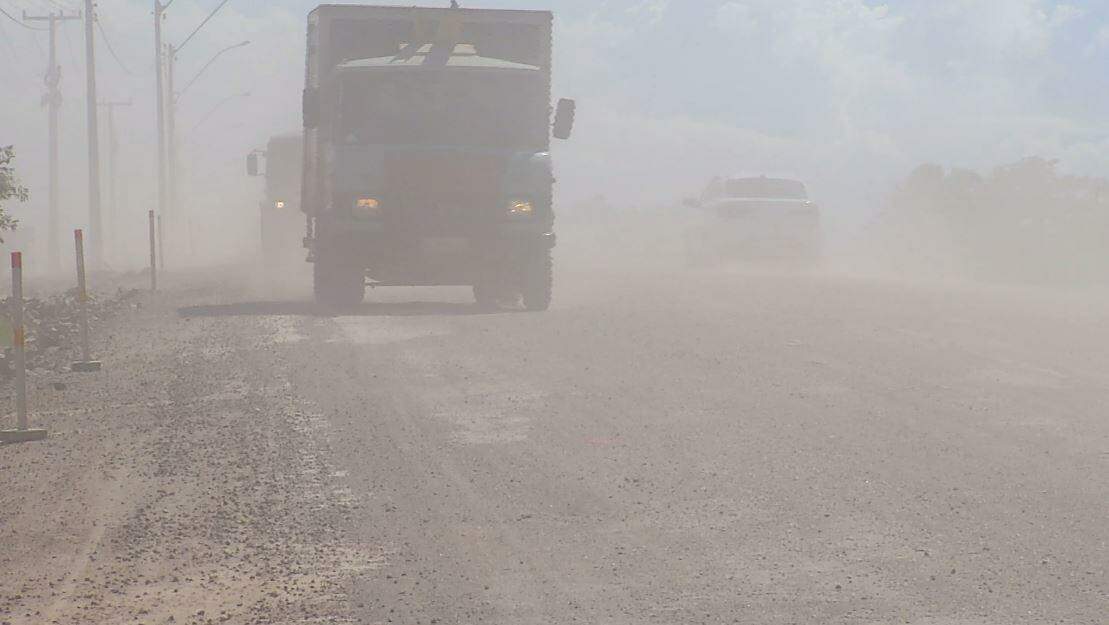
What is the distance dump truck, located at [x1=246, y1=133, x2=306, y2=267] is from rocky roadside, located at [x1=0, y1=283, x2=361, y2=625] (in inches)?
874

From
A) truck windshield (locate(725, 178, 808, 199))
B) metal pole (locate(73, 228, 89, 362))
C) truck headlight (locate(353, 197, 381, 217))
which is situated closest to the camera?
metal pole (locate(73, 228, 89, 362))

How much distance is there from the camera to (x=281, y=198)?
36469 mm

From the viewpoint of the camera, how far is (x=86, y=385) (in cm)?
1347

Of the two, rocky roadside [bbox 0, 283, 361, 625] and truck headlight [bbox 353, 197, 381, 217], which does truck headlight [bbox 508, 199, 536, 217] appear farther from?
rocky roadside [bbox 0, 283, 361, 625]

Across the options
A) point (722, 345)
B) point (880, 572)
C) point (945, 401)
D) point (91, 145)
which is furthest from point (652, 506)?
point (91, 145)

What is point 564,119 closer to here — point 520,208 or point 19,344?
point 520,208

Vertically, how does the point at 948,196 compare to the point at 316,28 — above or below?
below

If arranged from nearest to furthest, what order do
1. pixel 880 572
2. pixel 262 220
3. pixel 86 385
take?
pixel 880 572 → pixel 86 385 → pixel 262 220

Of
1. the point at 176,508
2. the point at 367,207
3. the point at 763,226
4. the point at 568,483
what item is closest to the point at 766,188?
the point at 763,226

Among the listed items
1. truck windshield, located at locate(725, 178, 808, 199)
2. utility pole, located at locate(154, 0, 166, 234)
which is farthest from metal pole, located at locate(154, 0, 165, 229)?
truck windshield, located at locate(725, 178, 808, 199)

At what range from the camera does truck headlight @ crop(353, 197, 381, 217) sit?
61.3 feet

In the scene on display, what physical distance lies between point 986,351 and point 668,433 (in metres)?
5.70

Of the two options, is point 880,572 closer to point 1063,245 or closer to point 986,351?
point 986,351

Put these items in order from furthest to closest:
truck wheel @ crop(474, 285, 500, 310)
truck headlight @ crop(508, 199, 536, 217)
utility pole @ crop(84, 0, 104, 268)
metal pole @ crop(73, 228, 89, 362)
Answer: utility pole @ crop(84, 0, 104, 268) → truck wheel @ crop(474, 285, 500, 310) → truck headlight @ crop(508, 199, 536, 217) → metal pole @ crop(73, 228, 89, 362)
